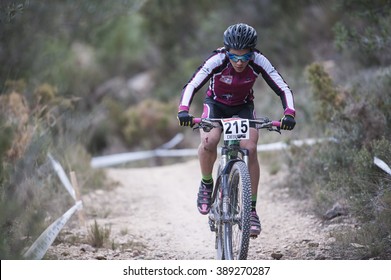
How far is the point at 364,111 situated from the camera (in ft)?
27.1

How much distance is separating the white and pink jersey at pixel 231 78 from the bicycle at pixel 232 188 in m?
0.40

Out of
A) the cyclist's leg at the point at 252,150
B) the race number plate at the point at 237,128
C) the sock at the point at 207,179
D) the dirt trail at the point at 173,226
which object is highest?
the race number plate at the point at 237,128

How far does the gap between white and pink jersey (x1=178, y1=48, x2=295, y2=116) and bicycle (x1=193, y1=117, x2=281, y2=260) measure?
397 mm

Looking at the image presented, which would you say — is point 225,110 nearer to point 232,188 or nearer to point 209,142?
point 209,142

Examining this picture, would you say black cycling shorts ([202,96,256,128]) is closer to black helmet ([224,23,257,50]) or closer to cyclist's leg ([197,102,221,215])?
cyclist's leg ([197,102,221,215])

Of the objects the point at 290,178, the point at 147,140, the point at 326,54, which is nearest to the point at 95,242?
the point at 290,178

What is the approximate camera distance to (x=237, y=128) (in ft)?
17.7

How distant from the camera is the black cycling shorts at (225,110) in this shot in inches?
240

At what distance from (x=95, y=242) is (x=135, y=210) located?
238 centimetres

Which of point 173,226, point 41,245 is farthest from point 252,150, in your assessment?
point 173,226

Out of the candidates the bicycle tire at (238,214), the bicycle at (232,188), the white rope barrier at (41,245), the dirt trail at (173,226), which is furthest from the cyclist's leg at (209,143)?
the white rope barrier at (41,245)

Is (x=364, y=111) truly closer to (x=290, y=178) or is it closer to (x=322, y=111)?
(x=322, y=111)

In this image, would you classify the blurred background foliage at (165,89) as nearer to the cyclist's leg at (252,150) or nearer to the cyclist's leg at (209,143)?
the cyclist's leg at (252,150)

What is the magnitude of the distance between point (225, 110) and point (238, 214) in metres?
1.16
